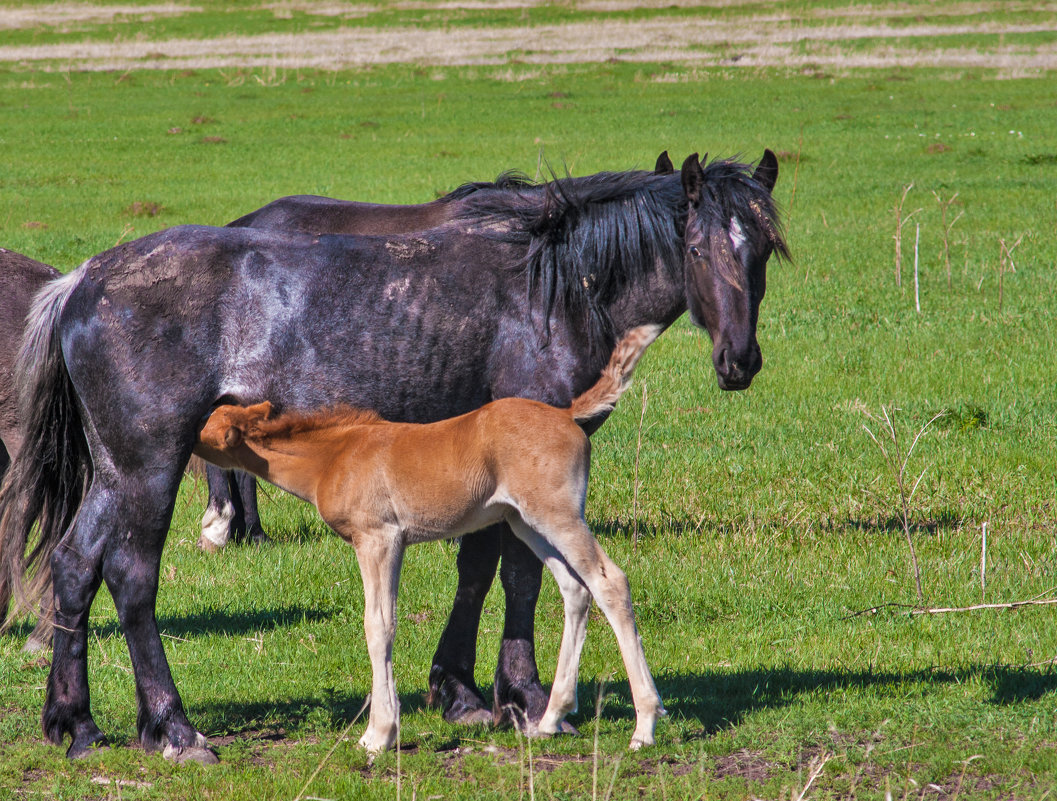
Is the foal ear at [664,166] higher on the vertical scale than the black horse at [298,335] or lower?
higher

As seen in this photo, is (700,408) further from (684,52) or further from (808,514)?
(684,52)

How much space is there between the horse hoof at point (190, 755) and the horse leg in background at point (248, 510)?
133 inches

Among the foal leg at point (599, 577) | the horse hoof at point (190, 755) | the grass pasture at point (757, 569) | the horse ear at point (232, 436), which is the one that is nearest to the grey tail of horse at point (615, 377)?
the foal leg at point (599, 577)

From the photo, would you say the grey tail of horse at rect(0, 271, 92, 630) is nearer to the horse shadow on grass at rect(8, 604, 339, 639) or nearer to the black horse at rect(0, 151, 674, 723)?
the black horse at rect(0, 151, 674, 723)

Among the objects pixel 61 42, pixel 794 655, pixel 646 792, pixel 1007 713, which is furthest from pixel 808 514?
pixel 61 42

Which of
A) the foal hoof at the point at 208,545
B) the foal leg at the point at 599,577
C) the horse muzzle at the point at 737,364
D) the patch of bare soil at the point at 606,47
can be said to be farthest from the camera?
the patch of bare soil at the point at 606,47

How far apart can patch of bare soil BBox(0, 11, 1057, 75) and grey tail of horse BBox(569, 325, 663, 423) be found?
111ft

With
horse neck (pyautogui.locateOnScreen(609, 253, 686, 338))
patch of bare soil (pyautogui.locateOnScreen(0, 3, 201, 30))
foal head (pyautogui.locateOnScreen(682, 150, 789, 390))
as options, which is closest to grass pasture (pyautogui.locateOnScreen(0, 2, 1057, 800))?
foal head (pyautogui.locateOnScreen(682, 150, 789, 390))

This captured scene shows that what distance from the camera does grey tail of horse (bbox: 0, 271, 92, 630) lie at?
16.6 feet

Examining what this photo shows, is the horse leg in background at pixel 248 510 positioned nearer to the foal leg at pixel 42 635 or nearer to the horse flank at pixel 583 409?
the foal leg at pixel 42 635

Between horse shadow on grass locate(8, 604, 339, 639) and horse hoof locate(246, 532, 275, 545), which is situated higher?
horse shadow on grass locate(8, 604, 339, 639)

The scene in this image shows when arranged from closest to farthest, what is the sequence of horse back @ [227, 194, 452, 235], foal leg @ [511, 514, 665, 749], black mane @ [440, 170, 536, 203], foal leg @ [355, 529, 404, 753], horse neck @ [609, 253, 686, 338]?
foal leg @ [511, 514, 665, 749]
foal leg @ [355, 529, 404, 753]
horse neck @ [609, 253, 686, 338]
black mane @ [440, 170, 536, 203]
horse back @ [227, 194, 452, 235]

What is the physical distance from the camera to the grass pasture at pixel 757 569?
457cm

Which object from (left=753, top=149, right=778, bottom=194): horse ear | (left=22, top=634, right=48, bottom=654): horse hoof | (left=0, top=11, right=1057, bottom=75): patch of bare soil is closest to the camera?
(left=753, top=149, right=778, bottom=194): horse ear
